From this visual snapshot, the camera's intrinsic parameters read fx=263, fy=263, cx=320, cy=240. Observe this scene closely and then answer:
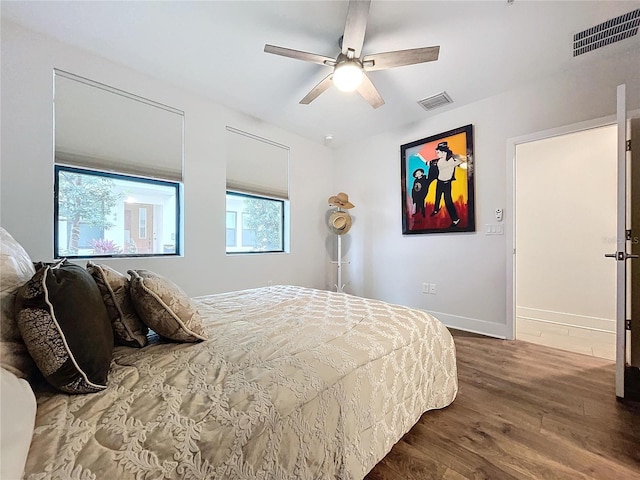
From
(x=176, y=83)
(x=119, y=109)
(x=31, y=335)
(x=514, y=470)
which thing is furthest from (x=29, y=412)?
(x=176, y=83)

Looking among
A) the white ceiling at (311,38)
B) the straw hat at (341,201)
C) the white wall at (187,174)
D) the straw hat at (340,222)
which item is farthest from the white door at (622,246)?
the white wall at (187,174)

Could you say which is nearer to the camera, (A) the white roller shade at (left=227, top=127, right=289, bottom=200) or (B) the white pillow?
(B) the white pillow

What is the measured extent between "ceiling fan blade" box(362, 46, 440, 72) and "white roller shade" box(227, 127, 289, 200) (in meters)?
1.99

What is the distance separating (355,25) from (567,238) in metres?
3.85

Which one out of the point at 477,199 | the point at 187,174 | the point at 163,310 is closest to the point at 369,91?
the point at 477,199

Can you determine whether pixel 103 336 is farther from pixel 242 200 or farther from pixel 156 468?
pixel 242 200

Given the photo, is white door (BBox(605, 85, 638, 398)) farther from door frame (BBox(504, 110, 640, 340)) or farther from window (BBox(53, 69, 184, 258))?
window (BBox(53, 69, 184, 258))

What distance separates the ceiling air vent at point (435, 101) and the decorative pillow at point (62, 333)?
3520mm

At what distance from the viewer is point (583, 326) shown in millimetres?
3340

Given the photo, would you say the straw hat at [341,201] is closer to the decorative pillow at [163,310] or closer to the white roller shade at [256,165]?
the white roller shade at [256,165]

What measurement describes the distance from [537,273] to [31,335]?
501 cm

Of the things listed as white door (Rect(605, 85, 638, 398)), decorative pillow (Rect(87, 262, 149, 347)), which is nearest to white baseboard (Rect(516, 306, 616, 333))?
white door (Rect(605, 85, 638, 398))

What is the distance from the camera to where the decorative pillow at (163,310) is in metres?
1.11

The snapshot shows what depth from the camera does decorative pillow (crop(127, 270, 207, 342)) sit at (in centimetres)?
111
